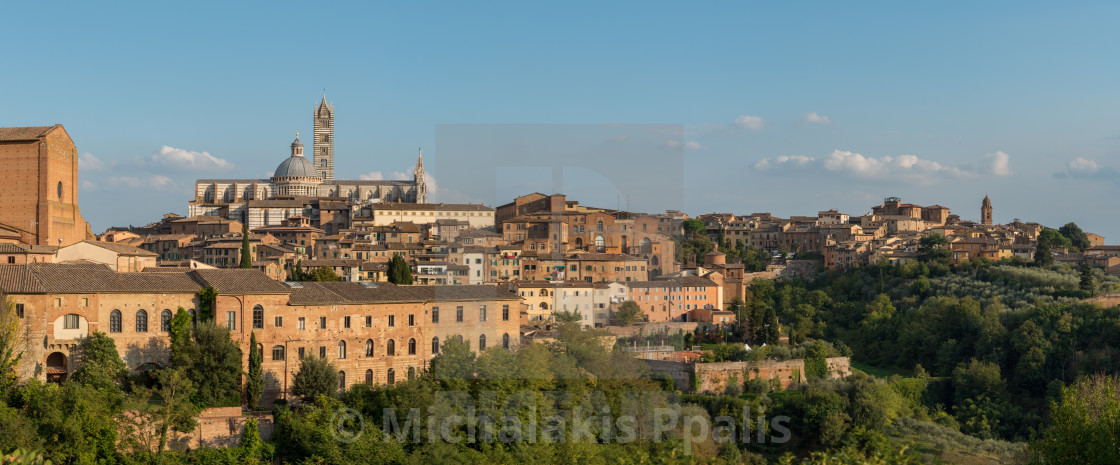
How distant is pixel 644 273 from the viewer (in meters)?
14.6

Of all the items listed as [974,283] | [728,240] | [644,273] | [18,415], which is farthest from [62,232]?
[728,240]

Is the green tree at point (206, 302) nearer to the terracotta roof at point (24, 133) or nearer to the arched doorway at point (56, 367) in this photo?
the arched doorway at point (56, 367)

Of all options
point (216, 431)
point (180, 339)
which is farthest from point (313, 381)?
point (180, 339)

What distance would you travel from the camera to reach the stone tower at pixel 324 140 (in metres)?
66.6

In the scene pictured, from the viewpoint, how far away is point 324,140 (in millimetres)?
66875

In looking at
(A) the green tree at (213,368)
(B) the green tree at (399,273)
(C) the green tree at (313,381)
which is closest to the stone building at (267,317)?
(C) the green tree at (313,381)

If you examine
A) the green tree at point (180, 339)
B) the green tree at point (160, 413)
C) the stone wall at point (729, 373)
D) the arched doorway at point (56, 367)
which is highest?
the green tree at point (180, 339)

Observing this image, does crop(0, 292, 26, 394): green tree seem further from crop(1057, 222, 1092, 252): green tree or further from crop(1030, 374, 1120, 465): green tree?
crop(1057, 222, 1092, 252): green tree

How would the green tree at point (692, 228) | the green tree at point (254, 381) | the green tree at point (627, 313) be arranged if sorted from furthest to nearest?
the green tree at point (692, 228) < the green tree at point (254, 381) < the green tree at point (627, 313)

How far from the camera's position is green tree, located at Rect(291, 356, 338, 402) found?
19.9 m

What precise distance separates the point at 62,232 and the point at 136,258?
2.34m

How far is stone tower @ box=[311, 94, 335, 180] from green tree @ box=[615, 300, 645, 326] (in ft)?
172

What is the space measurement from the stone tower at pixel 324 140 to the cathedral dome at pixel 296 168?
6.34 metres

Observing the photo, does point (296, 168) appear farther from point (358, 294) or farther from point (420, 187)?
point (358, 294)
